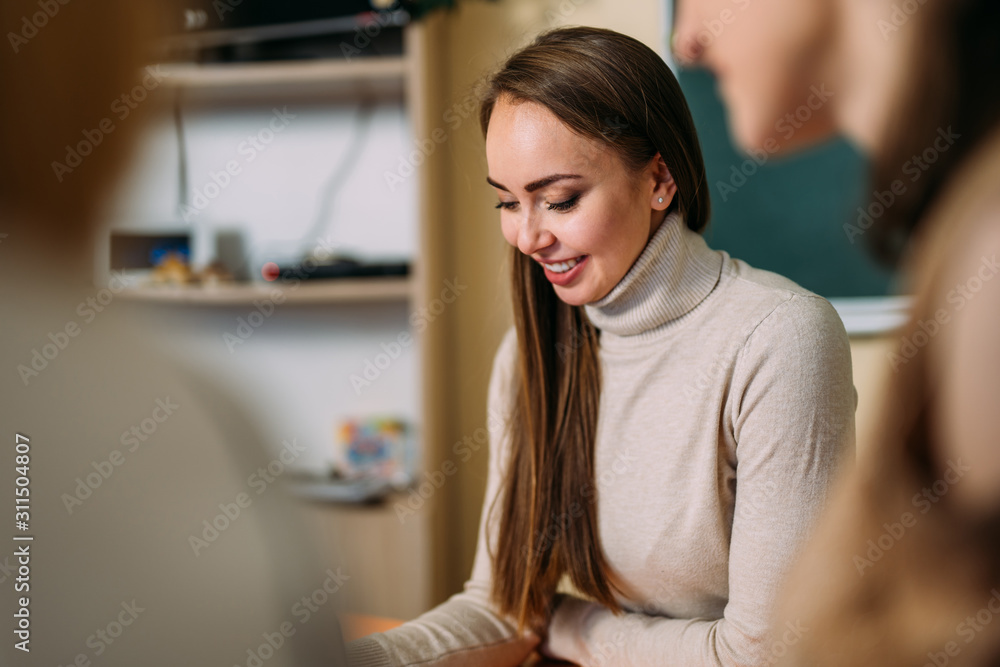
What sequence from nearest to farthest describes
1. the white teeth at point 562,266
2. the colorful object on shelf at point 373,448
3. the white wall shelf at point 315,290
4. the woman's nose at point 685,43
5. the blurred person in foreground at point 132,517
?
the blurred person in foreground at point 132,517 < the white teeth at point 562,266 < the woman's nose at point 685,43 < the white wall shelf at point 315,290 < the colorful object on shelf at point 373,448

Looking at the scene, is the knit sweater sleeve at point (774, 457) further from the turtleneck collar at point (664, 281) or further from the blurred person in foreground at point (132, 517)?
the blurred person in foreground at point (132, 517)

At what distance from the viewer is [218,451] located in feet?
1.65

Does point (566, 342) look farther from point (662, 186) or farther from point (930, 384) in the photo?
point (930, 384)

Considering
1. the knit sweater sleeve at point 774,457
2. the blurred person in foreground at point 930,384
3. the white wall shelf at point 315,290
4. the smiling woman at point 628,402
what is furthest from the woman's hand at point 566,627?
the white wall shelf at point 315,290

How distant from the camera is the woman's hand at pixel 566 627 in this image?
1085mm

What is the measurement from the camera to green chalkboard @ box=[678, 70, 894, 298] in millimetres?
2021

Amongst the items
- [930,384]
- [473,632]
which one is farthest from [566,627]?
[930,384]

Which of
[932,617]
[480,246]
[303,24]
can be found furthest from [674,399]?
[303,24]

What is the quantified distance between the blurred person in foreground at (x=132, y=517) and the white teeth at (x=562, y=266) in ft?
1.89

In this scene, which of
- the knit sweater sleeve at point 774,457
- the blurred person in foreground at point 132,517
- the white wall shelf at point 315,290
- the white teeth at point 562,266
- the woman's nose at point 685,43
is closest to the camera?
the blurred person in foreground at point 132,517

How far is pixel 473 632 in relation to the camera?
107 cm

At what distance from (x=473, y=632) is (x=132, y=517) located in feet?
2.17

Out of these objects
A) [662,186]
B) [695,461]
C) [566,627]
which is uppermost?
[662,186]

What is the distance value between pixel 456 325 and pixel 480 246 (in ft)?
0.79
